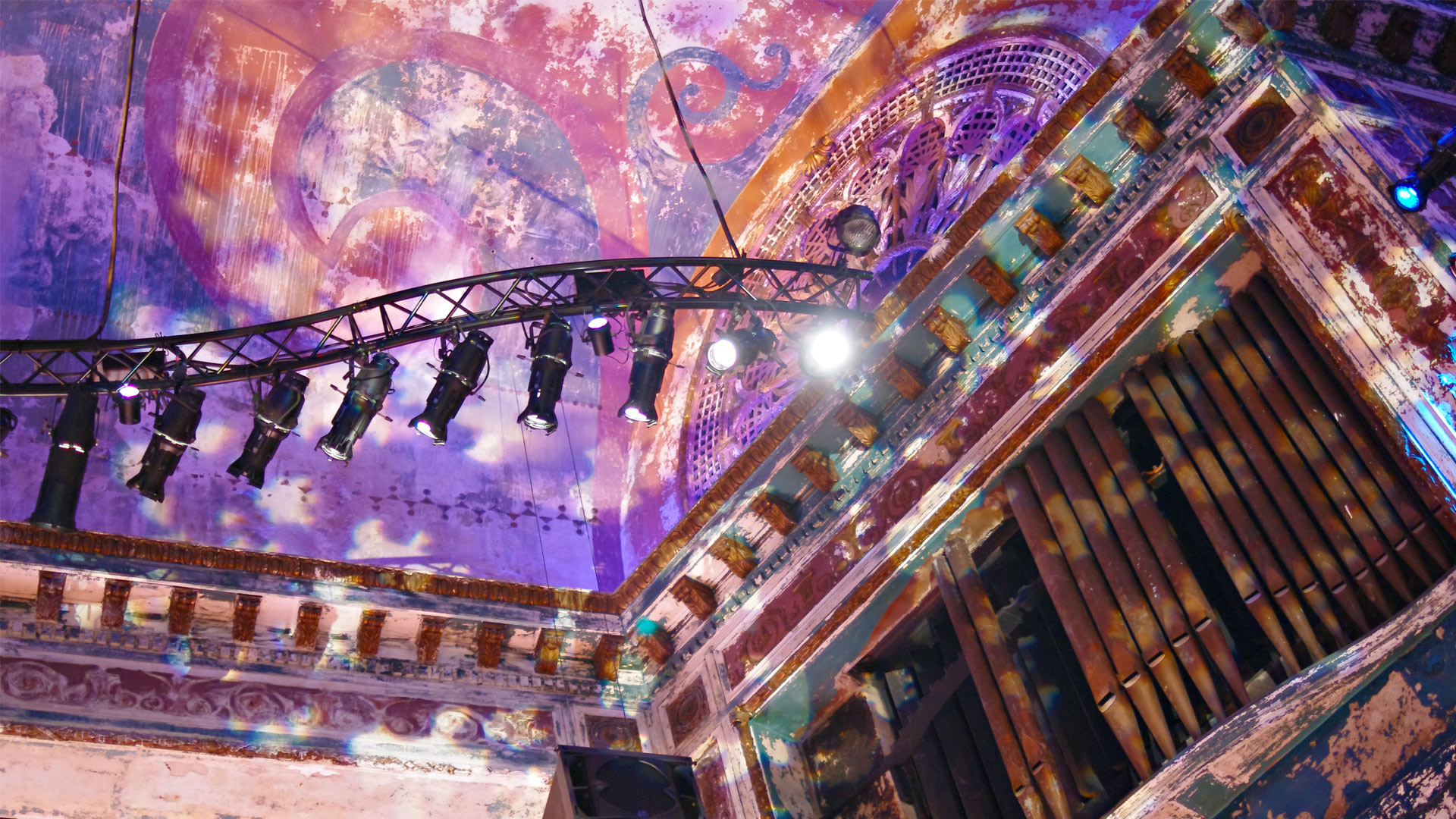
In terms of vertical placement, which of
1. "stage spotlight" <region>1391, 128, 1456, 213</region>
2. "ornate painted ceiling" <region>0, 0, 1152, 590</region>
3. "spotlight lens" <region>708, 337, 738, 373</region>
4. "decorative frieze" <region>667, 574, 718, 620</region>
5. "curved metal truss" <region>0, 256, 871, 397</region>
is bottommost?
"stage spotlight" <region>1391, 128, 1456, 213</region>

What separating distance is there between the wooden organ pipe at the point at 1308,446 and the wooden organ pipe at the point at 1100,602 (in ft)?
3.44

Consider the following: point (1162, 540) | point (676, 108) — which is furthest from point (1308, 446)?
point (676, 108)

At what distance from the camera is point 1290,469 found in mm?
5984

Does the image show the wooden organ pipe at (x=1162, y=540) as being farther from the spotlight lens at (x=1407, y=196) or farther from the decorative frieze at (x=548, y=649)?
the decorative frieze at (x=548, y=649)

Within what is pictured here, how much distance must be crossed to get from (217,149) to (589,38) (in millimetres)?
2857

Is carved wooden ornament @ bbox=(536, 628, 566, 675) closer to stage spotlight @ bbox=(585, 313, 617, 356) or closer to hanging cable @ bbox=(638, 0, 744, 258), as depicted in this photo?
stage spotlight @ bbox=(585, 313, 617, 356)

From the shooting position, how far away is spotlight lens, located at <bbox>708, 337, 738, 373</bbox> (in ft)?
26.1

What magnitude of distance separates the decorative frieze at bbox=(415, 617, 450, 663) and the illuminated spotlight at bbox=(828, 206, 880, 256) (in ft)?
11.7

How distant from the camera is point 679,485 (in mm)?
10391

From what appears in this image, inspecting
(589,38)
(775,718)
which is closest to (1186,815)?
(775,718)

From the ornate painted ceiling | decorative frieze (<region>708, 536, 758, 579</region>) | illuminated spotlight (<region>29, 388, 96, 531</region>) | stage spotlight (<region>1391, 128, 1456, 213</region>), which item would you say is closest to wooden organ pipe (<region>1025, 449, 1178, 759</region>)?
decorative frieze (<region>708, 536, 758, 579</region>)

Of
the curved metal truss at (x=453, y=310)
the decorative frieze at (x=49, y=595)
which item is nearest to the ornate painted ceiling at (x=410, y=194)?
the curved metal truss at (x=453, y=310)

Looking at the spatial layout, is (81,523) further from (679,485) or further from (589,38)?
(589,38)

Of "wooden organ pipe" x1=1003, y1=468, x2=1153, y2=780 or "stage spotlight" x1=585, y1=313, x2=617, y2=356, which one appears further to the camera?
"stage spotlight" x1=585, y1=313, x2=617, y2=356
